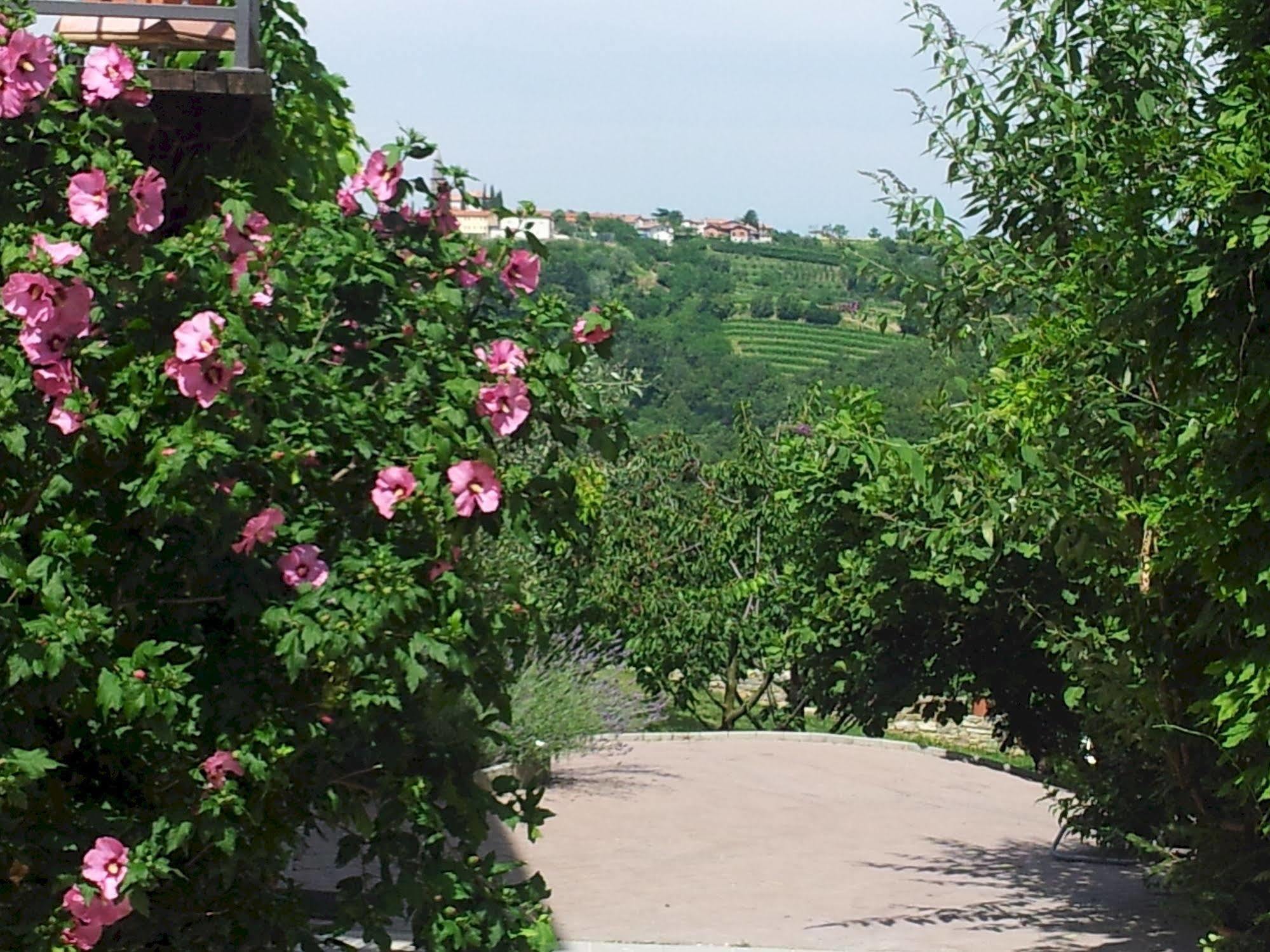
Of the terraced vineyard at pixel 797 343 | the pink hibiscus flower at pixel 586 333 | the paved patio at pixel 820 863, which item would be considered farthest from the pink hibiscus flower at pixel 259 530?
the terraced vineyard at pixel 797 343

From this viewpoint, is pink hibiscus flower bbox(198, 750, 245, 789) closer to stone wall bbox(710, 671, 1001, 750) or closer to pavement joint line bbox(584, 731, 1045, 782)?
pavement joint line bbox(584, 731, 1045, 782)

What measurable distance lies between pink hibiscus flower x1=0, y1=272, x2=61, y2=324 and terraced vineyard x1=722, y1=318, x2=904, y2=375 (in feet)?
238

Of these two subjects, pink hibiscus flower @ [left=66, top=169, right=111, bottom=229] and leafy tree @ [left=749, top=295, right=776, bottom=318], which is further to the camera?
leafy tree @ [left=749, top=295, right=776, bottom=318]

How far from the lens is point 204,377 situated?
3773 mm

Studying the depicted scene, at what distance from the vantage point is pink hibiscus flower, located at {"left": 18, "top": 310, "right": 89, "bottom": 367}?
378 cm

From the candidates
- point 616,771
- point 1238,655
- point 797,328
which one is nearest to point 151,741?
point 1238,655

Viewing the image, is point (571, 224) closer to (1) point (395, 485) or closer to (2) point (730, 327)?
(2) point (730, 327)

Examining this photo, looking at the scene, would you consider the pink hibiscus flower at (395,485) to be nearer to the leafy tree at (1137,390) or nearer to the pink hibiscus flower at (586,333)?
the pink hibiscus flower at (586,333)

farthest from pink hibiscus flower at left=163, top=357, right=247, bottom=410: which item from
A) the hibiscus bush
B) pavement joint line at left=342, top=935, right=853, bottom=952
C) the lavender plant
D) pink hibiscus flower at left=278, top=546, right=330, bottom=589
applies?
the lavender plant

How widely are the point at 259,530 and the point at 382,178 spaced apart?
3.71ft

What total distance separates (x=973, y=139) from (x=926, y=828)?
4.47 metres

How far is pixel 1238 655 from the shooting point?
15.9 ft

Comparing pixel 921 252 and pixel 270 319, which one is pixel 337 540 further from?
pixel 921 252

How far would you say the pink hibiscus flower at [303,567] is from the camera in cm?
405
